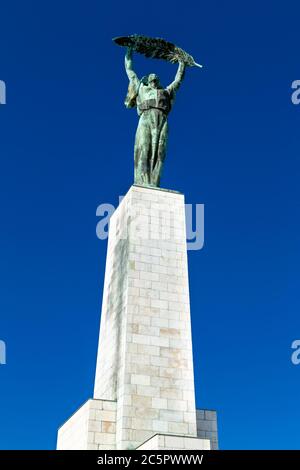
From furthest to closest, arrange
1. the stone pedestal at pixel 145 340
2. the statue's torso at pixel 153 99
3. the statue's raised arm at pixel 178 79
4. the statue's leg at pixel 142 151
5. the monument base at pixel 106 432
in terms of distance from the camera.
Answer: the statue's raised arm at pixel 178 79 < the statue's torso at pixel 153 99 < the statue's leg at pixel 142 151 < the stone pedestal at pixel 145 340 < the monument base at pixel 106 432

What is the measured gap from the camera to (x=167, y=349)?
20.8 metres

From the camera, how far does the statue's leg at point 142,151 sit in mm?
25344

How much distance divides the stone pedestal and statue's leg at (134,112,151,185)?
1.28 m

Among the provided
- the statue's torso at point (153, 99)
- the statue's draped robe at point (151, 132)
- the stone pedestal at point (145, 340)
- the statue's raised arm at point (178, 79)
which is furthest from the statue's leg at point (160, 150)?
the statue's raised arm at point (178, 79)

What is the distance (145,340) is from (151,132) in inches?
377

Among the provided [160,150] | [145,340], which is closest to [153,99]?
[160,150]

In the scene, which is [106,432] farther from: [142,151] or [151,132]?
[151,132]

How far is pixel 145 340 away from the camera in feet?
67.8

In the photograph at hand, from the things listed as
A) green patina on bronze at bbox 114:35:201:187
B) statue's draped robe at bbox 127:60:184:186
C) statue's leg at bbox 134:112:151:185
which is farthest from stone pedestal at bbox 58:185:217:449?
green patina on bronze at bbox 114:35:201:187

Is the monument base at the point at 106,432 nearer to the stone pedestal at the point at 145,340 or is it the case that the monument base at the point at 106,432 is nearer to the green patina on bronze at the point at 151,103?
the stone pedestal at the point at 145,340
